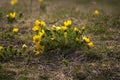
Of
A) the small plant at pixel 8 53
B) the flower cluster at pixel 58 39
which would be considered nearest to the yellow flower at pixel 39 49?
the flower cluster at pixel 58 39

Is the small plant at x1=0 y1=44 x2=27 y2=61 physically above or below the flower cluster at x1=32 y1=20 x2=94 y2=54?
below

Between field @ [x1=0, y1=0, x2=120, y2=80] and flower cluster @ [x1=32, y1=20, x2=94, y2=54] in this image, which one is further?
flower cluster @ [x1=32, y1=20, x2=94, y2=54]

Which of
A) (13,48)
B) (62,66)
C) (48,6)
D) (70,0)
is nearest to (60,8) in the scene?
(48,6)

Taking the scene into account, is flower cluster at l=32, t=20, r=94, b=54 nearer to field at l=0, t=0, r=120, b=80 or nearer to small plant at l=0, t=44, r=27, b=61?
field at l=0, t=0, r=120, b=80

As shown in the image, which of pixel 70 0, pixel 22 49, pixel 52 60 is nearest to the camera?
pixel 52 60

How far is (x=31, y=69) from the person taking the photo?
4.61 m

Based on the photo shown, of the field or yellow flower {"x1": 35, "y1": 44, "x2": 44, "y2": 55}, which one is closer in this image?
the field

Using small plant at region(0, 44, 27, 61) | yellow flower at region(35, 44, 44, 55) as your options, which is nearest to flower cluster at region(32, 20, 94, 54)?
yellow flower at region(35, 44, 44, 55)

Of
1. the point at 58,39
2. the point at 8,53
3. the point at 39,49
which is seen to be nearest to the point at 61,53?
the point at 58,39

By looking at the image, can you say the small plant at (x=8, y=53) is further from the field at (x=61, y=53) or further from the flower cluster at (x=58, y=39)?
the flower cluster at (x=58, y=39)

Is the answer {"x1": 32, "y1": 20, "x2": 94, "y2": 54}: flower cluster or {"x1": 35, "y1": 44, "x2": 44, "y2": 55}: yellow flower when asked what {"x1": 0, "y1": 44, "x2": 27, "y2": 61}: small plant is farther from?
{"x1": 32, "y1": 20, "x2": 94, "y2": 54}: flower cluster

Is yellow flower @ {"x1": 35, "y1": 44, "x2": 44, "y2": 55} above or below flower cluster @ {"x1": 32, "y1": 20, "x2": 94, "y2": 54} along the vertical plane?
below

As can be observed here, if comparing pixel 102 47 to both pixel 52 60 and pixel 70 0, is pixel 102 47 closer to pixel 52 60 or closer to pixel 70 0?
pixel 52 60

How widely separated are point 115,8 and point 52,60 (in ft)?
13.1
